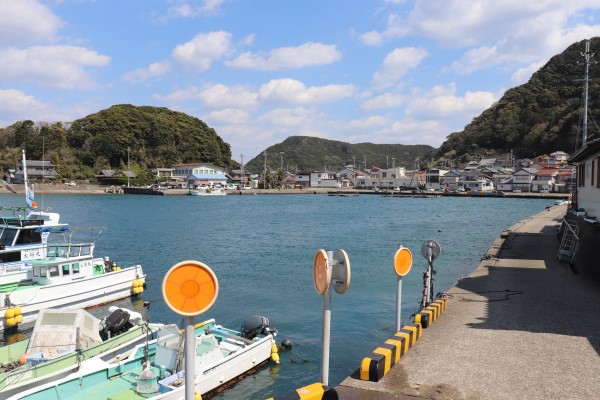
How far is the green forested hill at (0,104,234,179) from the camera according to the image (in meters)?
123

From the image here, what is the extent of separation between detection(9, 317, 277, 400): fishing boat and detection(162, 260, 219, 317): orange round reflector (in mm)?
5165

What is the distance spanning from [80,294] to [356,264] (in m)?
15.3

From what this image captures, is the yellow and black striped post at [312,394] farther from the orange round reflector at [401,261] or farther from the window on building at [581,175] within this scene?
the window on building at [581,175]

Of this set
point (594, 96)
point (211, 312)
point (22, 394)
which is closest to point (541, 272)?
point (211, 312)

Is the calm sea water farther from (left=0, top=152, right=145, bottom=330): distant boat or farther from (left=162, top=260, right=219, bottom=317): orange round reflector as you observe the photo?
(left=162, top=260, right=219, bottom=317): orange round reflector

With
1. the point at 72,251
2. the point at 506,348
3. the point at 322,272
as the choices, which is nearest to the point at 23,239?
the point at 72,251

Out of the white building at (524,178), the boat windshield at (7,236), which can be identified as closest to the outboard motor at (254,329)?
the boat windshield at (7,236)

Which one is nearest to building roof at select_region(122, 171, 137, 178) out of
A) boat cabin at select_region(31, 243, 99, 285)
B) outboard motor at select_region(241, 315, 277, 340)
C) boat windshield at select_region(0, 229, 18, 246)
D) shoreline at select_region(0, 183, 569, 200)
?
shoreline at select_region(0, 183, 569, 200)

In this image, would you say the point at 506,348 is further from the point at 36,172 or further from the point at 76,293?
the point at 36,172

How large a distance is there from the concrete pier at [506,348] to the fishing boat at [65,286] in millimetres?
14191

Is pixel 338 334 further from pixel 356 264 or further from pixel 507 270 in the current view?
pixel 356 264

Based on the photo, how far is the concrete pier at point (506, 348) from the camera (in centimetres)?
661

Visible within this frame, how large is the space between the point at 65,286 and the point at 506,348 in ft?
52.8

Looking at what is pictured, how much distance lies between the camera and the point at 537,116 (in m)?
142
